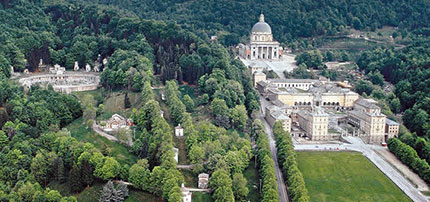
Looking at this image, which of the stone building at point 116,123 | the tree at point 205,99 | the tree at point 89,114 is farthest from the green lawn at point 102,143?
the tree at point 205,99

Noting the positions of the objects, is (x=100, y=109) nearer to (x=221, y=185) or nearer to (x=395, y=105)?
(x=221, y=185)

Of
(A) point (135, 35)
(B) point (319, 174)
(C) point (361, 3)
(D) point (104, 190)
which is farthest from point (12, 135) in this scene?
(C) point (361, 3)

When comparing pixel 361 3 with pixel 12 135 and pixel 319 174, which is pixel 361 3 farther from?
pixel 12 135

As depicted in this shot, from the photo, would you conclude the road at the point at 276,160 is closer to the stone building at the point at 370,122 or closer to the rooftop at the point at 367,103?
the stone building at the point at 370,122

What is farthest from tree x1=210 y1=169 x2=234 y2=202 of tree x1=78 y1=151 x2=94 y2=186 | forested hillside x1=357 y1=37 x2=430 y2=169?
forested hillside x1=357 y1=37 x2=430 y2=169

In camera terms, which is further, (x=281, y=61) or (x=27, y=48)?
(x=281, y=61)

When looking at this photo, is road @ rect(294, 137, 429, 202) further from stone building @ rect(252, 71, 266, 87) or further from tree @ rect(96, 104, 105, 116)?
stone building @ rect(252, 71, 266, 87)
